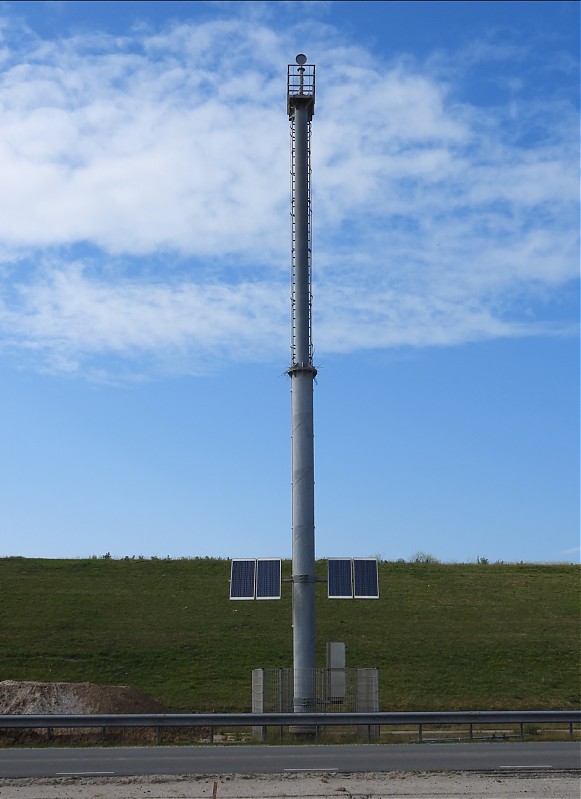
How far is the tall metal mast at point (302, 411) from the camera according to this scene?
27938mm

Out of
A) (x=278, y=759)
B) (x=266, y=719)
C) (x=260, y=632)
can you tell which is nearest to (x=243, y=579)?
(x=266, y=719)

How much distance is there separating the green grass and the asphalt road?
13.7m

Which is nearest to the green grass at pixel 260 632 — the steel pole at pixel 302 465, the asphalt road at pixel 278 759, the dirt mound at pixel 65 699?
the dirt mound at pixel 65 699

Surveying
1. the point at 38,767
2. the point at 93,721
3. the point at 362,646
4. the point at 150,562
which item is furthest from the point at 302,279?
the point at 150,562

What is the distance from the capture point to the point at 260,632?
46.0 meters

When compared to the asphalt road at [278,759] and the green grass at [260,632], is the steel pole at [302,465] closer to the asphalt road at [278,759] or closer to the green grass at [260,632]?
the asphalt road at [278,759]

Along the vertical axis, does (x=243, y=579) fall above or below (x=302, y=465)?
below

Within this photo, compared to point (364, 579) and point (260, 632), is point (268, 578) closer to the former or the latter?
point (364, 579)

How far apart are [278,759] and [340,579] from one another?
1037cm

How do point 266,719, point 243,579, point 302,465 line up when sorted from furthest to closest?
point 243,579
point 302,465
point 266,719

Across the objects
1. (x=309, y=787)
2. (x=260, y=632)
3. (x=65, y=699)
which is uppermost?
(x=260, y=632)

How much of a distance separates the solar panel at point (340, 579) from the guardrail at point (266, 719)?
195 inches

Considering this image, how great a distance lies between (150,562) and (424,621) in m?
19.9

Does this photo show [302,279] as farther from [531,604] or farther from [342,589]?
[531,604]
